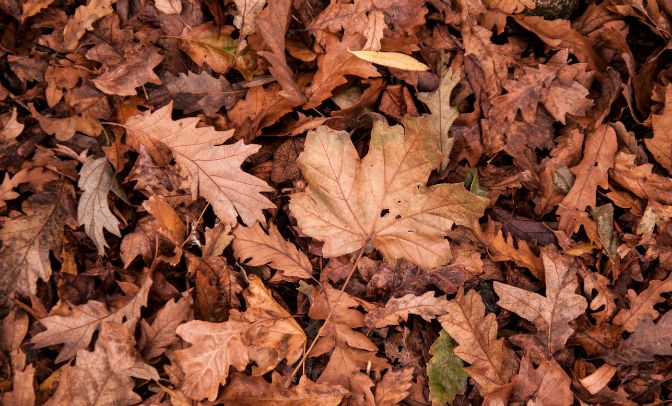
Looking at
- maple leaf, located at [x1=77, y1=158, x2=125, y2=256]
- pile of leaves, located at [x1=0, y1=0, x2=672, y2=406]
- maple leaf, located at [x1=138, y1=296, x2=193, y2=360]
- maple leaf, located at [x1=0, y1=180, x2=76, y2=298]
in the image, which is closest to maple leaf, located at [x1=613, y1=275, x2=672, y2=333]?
pile of leaves, located at [x1=0, y1=0, x2=672, y2=406]

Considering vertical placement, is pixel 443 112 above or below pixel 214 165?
above

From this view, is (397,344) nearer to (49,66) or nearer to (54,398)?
(54,398)

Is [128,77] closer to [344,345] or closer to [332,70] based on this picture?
[332,70]

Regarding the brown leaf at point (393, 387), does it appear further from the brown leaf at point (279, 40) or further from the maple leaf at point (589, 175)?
the brown leaf at point (279, 40)

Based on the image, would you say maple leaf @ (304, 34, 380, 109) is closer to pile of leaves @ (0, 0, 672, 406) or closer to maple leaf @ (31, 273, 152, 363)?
pile of leaves @ (0, 0, 672, 406)

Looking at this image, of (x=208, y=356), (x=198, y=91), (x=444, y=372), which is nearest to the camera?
(x=208, y=356)

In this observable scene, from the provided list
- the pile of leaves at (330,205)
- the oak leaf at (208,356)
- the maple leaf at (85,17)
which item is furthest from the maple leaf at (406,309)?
the maple leaf at (85,17)

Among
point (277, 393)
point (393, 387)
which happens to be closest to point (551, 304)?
point (393, 387)
